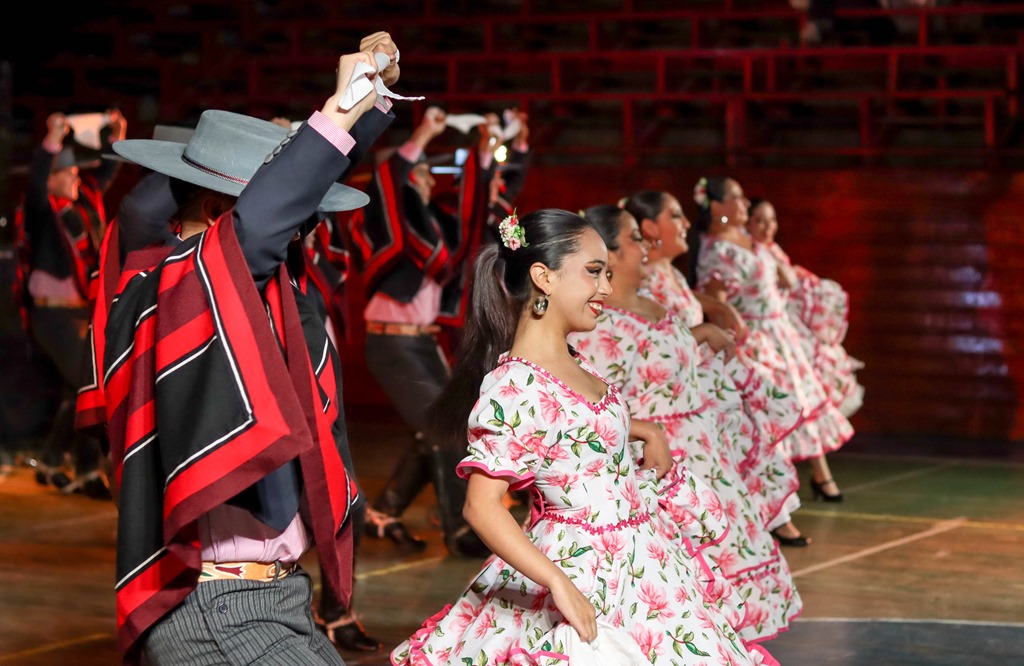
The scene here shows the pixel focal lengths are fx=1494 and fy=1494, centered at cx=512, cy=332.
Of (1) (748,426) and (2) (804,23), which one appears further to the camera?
(2) (804,23)

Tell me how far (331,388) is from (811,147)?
8563 mm

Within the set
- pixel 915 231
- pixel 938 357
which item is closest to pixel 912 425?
pixel 938 357

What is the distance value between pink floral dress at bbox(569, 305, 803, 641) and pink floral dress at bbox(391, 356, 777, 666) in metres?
1.35

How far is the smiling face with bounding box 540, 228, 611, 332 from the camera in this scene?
278 centimetres

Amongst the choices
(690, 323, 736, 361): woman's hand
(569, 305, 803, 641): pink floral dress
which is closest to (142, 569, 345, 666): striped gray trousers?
(569, 305, 803, 641): pink floral dress

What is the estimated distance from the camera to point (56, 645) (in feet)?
14.6

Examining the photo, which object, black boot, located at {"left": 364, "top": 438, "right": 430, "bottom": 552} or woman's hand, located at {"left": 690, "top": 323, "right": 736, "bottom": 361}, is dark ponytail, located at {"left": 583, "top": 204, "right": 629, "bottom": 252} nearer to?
woman's hand, located at {"left": 690, "top": 323, "right": 736, "bottom": 361}

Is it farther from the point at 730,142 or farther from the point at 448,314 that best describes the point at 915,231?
the point at 448,314

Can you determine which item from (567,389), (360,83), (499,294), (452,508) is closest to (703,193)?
(452,508)

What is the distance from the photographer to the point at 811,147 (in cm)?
1029

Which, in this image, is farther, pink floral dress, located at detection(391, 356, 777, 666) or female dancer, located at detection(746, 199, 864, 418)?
female dancer, located at detection(746, 199, 864, 418)

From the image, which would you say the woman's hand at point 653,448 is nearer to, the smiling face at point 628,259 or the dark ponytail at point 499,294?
the dark ponytail at point 499,294

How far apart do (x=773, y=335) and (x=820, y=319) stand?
2.87ft

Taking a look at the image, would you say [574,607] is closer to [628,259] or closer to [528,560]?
[528,560]
